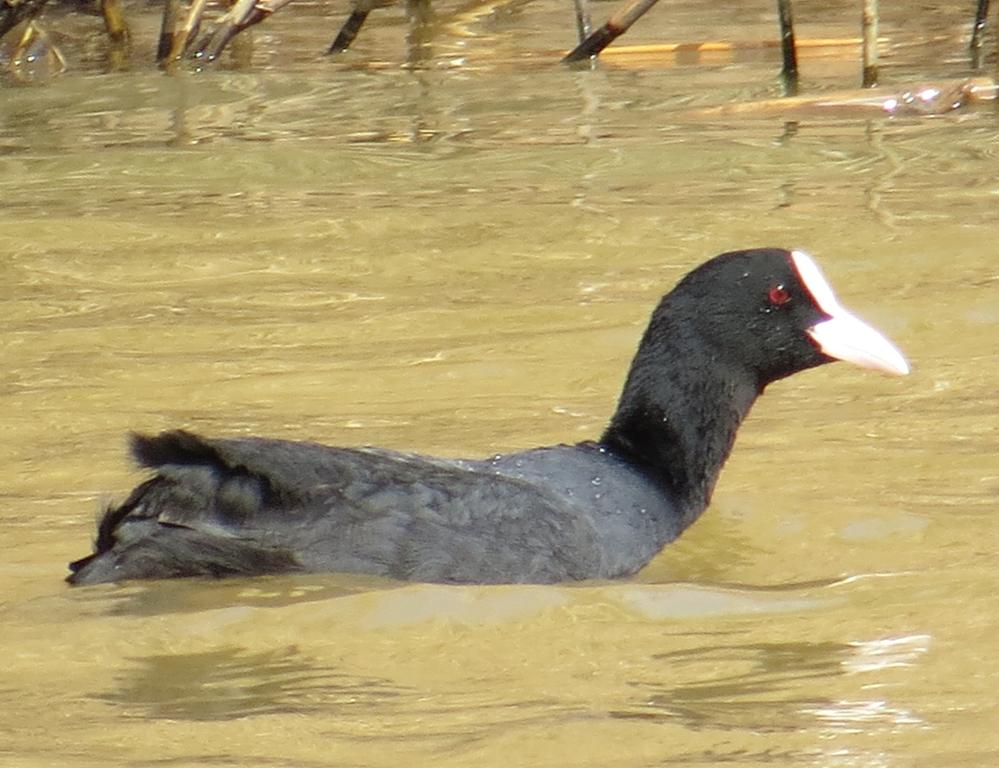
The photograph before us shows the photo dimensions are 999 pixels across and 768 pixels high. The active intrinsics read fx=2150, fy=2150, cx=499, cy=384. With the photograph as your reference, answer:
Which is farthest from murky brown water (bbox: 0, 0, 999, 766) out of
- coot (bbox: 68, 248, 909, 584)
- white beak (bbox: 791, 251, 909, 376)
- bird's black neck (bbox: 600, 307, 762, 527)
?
white beak (bbox: 791, 251, 909, 376)

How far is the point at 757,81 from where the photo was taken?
33.0ft

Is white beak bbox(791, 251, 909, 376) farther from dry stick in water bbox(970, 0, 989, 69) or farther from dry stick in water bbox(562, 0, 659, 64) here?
dry stick in water bbox(970, 0, 989, 69)

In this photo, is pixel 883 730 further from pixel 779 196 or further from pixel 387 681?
pixel 779 196

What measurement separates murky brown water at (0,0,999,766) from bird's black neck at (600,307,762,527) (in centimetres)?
20

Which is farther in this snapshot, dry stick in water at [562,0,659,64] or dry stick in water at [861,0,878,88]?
dry stick in water at [562,0,659,64]

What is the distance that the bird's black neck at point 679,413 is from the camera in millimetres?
5113

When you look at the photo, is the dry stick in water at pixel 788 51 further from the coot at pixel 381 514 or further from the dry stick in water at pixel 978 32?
the coot at pixel 381 514

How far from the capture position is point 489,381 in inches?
248

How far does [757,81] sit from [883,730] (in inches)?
265

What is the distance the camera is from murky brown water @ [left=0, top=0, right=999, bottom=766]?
12.6 ft

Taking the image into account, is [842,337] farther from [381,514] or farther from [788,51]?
[788,51]

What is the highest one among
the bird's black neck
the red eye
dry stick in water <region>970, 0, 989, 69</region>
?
the red eye

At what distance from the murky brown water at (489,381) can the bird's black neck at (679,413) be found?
202 millimetres

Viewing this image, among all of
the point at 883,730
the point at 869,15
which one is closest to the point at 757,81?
the point at 869,15
